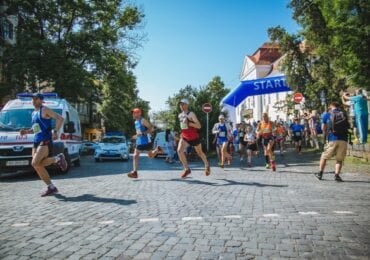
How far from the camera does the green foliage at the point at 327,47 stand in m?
17.4

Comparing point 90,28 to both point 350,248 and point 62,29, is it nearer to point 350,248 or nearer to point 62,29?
point 62,29

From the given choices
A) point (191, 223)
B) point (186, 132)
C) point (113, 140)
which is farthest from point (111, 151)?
point (191, 223)

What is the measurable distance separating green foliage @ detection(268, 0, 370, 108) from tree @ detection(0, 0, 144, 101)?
12484mm

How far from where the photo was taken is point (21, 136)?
12648 millimetres

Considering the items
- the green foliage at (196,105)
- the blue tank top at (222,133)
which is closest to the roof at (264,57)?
the green foliage at (196,105)

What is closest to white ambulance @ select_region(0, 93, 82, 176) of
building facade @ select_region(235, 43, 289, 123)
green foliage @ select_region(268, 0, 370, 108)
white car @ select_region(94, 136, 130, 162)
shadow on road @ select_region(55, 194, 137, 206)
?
shadow on road @ select_region(55, 194, 137, 206)

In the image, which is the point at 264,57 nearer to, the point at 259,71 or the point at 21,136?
the point at 259,71

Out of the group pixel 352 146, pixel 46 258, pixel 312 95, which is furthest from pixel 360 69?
pixel 46 258

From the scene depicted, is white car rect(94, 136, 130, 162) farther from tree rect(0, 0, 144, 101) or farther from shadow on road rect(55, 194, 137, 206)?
shadow on road rect(55, 194, 137, 206)

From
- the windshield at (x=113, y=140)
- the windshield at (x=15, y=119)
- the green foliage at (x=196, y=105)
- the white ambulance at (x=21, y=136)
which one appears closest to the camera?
the white ambulance at (x=21, y=136)

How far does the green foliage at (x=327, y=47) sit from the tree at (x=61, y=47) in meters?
12.5

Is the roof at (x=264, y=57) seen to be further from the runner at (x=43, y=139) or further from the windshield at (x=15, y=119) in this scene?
the runner at (x=43, y=139)

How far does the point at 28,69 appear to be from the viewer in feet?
88.0

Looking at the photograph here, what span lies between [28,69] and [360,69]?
20413 millimetres
